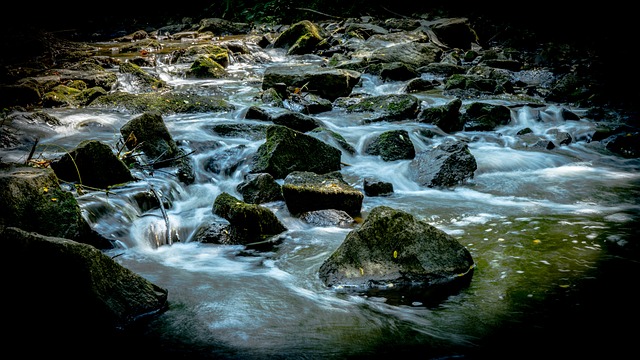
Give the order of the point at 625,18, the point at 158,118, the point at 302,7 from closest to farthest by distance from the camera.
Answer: the point at 158,118, the point at 625,18, the point at 302,7

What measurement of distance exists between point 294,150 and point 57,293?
148 inches

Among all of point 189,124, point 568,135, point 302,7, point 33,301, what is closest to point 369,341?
point 33,301

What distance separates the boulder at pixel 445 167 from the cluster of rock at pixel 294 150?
0.02m

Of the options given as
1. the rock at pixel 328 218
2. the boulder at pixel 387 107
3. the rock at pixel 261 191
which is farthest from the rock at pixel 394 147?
the rock at pixel 328 218

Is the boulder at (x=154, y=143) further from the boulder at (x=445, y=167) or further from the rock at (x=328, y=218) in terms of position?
the boulder at (x=445, y=167)

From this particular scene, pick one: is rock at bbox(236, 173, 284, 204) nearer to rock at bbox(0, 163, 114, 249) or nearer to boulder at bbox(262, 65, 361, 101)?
rock at bbox(0, 163, 114, 249)

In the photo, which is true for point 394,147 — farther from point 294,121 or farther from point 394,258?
point 394,258

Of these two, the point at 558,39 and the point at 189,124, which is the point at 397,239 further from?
the point at 558,39

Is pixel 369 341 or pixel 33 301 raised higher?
pixel 33 301

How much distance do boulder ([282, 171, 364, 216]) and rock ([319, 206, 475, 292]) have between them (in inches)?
56.6

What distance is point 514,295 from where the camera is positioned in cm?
303

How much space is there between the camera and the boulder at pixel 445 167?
5.98 m

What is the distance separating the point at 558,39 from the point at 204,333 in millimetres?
17777

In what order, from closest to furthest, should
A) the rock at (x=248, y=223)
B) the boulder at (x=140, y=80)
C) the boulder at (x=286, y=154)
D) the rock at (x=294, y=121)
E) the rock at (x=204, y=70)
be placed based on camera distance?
the rock at (x=248, y=223) → the boulder at (x=286, y=154) → the rock at (x=294, y=121) → the boulder at (x=140, y=80) → the rock at (x=204, y=70)
